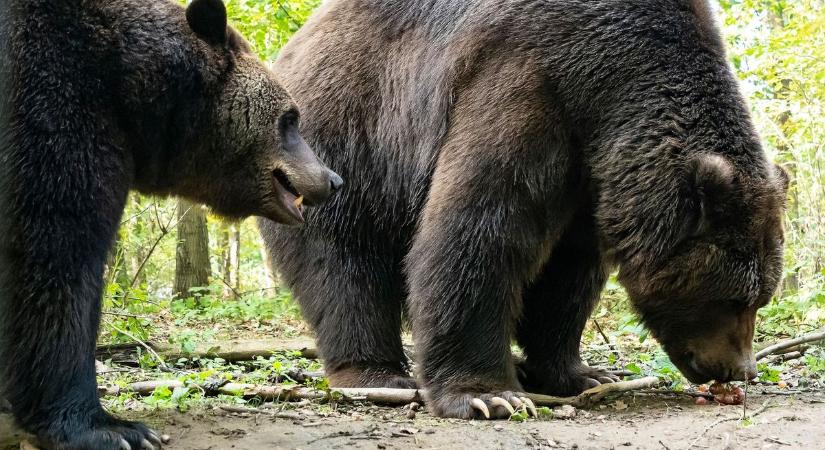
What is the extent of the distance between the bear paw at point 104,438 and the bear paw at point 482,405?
72.8 inches

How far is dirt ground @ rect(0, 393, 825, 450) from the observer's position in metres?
4.19

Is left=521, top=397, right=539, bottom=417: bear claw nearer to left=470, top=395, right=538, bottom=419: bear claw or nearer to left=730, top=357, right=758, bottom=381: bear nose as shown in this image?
left=470, top=395, right=538, bottom=419: bear claw

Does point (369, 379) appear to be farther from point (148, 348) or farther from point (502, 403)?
point (148, 348)

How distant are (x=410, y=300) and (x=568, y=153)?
1.32m

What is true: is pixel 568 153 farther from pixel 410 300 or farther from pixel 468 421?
pixel 468 421

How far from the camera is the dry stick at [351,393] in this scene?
16.8 ft

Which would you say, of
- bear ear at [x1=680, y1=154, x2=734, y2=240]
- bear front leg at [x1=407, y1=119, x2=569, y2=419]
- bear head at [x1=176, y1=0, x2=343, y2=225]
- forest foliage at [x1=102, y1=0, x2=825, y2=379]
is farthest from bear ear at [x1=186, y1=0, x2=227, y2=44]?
forest foliage at [x1=102, y1=0, x2=825, y2=379]

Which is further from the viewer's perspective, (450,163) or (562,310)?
(562,310)

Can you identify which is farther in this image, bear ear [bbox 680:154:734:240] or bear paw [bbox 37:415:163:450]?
bear ear [bbox 680:154:734:240]

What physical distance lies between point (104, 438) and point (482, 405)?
2.13 meters

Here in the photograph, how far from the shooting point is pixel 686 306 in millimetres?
5301

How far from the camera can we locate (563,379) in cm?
620

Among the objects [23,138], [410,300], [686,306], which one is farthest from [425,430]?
[23,138]

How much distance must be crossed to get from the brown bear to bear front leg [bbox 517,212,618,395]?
261 cm
